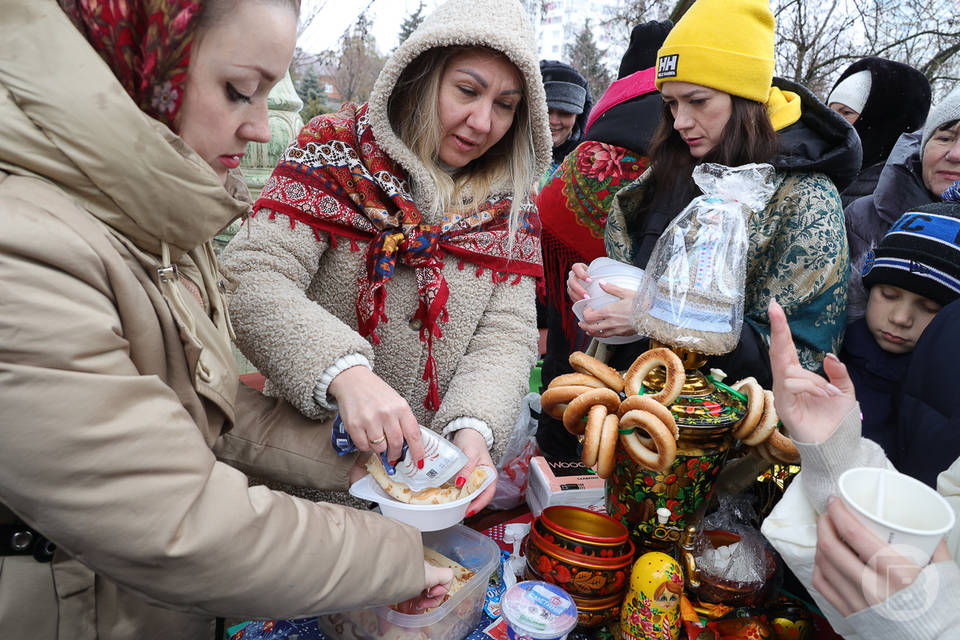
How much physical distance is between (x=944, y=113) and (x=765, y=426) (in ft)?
6.44

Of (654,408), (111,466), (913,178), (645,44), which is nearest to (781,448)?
(654,408)

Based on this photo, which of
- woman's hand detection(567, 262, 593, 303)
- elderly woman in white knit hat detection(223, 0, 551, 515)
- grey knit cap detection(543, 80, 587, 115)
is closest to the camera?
elderly woman in white knit hat detection(223, 0, 551, 515)

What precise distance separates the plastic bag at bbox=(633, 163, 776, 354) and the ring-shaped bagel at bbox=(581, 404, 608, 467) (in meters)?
0.20

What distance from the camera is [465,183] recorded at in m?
1.73

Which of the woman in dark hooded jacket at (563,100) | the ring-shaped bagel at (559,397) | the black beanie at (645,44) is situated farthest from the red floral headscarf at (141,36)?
the woman in dark hooded jacket at (563,100)

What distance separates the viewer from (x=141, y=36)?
837 mm

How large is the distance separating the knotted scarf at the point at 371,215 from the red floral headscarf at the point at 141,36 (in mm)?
609

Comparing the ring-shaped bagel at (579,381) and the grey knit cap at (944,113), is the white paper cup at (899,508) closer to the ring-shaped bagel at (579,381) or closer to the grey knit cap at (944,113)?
the ring-shaped bagel at (579,381)

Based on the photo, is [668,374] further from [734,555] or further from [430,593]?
[430,593]

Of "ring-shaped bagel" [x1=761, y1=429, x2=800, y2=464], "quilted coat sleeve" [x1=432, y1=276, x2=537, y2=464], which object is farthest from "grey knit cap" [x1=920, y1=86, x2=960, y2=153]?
"ring-shaped bagel" [x1=761, y1=429, x2=800, y2=464]

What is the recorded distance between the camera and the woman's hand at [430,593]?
1061mm

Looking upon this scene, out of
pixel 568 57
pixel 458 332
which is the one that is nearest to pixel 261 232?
pixel 458 332

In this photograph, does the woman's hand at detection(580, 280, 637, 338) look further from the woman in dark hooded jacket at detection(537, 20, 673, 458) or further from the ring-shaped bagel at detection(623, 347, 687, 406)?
the woman in dark hooded jacket at detection(537, 20, 673, 458)

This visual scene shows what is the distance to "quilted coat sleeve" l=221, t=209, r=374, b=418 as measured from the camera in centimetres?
125
